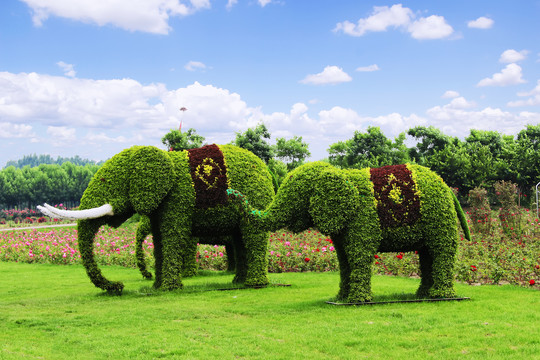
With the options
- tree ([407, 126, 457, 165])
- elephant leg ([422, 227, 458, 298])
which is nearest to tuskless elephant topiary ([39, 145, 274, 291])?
elephant leg ([422, 227, 458, 298])

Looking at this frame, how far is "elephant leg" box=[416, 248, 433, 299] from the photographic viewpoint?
8555mm

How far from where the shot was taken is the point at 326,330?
6.66m

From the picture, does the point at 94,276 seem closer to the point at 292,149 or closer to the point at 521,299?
the point at 521,299

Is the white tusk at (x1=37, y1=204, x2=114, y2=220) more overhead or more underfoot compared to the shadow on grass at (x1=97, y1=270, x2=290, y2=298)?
more overhead

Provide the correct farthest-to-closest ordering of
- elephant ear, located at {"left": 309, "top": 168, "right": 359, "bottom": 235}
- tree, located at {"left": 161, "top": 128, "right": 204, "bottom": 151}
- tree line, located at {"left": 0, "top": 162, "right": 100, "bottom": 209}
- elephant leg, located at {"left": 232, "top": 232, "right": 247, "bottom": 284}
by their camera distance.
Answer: tree line, located at {"left": 0, "top": 162, "right": 100, "bottom": 209}, tree, located at {"left": 161, "top": 128, "right": 204, "bottom": 151}, elephant leg, located at {"left": 232, "top": 232, "right": 247, "bottom": 284}, elephant ear, located at {"left": 309, "top": 168, "right": 359, "bottom": 235}

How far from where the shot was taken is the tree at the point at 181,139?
86.1 ft

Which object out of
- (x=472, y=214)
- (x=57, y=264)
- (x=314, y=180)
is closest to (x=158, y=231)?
(x=314, y=180)

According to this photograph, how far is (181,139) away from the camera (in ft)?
86.5

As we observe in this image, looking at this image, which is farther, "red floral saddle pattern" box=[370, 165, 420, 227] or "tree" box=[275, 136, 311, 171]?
"tree" box=[275, 136, 311, 171]

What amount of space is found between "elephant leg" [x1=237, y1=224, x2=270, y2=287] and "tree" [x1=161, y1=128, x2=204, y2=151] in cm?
1598

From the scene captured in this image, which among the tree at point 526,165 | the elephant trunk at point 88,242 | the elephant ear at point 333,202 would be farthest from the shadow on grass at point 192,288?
the tree at point 526,165

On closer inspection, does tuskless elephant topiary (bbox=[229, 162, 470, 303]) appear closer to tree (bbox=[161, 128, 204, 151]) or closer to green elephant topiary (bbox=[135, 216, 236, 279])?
green elephant topiary (bbox=[135, 216, 236, 279])

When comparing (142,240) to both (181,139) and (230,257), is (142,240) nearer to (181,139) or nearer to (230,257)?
(230,257)

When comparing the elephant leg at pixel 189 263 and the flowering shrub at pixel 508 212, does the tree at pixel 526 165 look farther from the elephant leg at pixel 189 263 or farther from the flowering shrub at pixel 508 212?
the elephant leg at pixel 189 263
